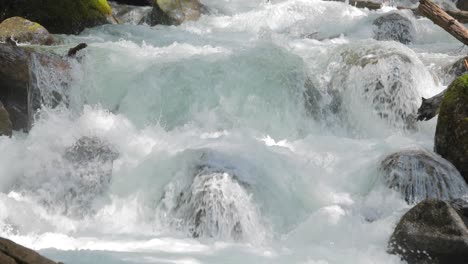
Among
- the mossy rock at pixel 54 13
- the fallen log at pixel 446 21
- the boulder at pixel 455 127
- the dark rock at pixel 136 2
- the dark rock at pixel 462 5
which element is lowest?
Answer: the boulder at pixel 455 127

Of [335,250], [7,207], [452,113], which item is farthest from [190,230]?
[452,113]

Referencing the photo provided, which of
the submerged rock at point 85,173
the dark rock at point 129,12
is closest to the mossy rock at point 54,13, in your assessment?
the dark rock at point 129,12

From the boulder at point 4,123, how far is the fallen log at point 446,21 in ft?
19.4

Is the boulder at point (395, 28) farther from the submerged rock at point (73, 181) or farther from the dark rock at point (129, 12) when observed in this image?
the submerged rock at point (73, 181)

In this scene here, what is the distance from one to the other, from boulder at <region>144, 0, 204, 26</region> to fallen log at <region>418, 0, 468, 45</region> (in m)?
9.21

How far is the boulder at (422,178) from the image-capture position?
671 centimetres

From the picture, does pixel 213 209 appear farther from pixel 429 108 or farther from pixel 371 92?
pixel 371 92

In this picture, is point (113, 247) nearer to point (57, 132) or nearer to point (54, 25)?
point (57, 132)

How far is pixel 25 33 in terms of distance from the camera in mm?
11016

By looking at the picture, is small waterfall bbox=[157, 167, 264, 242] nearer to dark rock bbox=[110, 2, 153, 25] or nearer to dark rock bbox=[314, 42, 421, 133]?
dark rock bbox=[314, 42, 421, 133]

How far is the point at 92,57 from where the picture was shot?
→ 31.6 feet

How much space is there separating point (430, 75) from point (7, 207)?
750 centimetres

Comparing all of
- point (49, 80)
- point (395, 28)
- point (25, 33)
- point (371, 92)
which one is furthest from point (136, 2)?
point (371, 92)

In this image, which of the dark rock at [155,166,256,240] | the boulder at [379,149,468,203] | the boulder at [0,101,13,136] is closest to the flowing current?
the dark rock at [155,166,256,240]
